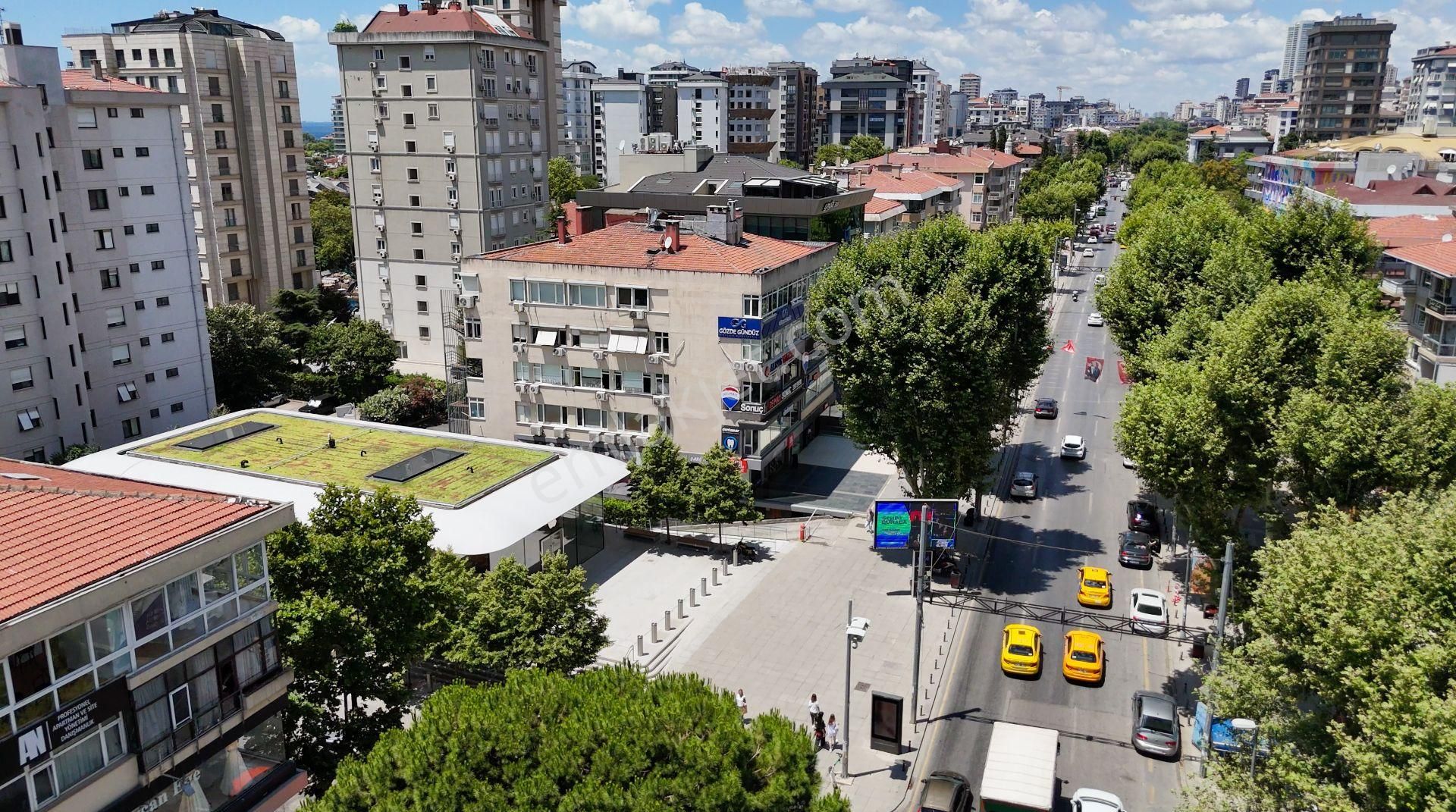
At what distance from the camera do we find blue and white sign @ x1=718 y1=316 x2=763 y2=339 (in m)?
47.5

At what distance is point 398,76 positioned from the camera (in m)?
71.0

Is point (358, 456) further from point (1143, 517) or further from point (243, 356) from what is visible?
point (1143, 517)

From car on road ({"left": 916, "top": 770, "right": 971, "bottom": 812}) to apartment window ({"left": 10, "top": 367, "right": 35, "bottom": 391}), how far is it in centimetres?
4567

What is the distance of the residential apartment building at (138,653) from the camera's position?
17.0 m

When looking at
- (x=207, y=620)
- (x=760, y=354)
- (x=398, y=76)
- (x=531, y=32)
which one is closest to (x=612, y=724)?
(x=207, y=620)

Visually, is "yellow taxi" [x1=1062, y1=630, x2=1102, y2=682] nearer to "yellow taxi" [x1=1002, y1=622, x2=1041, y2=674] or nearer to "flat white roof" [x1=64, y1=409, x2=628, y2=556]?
"yellow taxi" [x1=1002, y1=622, x2=1041, y2=674]

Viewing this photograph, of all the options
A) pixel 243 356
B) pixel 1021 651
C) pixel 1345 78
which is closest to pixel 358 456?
pixel 243 356

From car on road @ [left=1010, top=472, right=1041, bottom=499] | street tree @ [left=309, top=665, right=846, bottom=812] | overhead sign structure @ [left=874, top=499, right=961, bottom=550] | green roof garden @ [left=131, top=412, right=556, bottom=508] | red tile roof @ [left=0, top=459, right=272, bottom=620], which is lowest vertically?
car on road @ [left=1010, top=472, right=1041, bottom=499]

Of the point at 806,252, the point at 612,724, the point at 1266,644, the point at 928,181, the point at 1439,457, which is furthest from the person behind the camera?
the point at 928,181

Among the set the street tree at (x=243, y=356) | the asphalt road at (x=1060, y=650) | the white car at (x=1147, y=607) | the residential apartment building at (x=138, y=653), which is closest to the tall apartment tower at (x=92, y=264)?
the street tree at (x=243, y=356)

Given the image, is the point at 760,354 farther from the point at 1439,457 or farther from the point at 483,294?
the point at 1439,457

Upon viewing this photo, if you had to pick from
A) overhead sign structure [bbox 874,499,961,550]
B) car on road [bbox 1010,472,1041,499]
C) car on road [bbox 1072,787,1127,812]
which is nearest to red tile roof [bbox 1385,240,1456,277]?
car on road [bbox 1010,472,1041,499]

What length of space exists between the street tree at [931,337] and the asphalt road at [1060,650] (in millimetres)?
4957

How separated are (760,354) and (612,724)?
30773 millimetres
